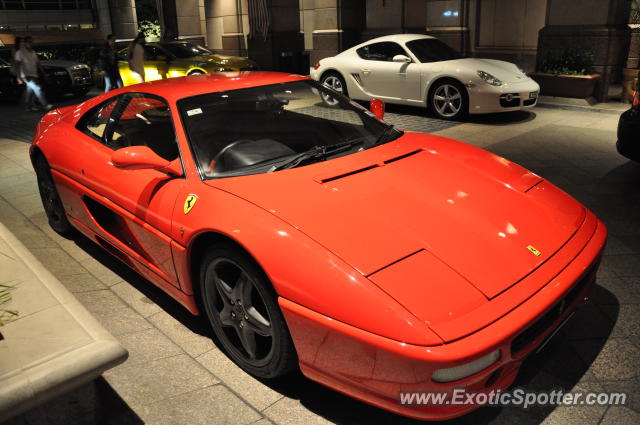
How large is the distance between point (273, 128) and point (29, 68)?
33.9 feet

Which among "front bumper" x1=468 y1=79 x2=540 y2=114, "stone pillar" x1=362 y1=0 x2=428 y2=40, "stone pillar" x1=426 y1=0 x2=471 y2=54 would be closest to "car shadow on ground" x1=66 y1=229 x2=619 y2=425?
"front bumper" x1=468 y1=79 x2=540 y2=114

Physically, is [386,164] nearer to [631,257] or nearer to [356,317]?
[356,317]

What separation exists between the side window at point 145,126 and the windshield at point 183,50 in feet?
33.2

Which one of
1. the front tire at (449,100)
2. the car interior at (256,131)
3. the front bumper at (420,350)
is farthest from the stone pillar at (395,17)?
the front bumper at (420,350)

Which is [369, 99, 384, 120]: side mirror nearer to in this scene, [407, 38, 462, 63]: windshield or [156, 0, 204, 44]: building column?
[407, 38, 462, 63]: windshield

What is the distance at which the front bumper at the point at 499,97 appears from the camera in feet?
28.1

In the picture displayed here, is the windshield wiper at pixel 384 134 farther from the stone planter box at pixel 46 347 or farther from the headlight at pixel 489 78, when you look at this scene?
the headlight at pixel 489 78

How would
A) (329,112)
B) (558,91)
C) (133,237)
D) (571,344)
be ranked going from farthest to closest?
(558,91) < (329,112) < (133,237) < (571,344)

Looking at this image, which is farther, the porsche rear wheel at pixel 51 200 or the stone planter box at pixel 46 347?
the porsche rear wheel at pixel 51 200

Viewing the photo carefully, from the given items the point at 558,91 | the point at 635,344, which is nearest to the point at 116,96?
the point at 635,344

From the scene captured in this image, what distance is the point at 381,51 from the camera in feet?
32.9

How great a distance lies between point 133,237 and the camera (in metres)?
3.37

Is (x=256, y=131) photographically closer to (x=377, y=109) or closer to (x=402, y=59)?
Result: (x=377, y=109)

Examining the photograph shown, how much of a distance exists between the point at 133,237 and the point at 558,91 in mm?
9365
